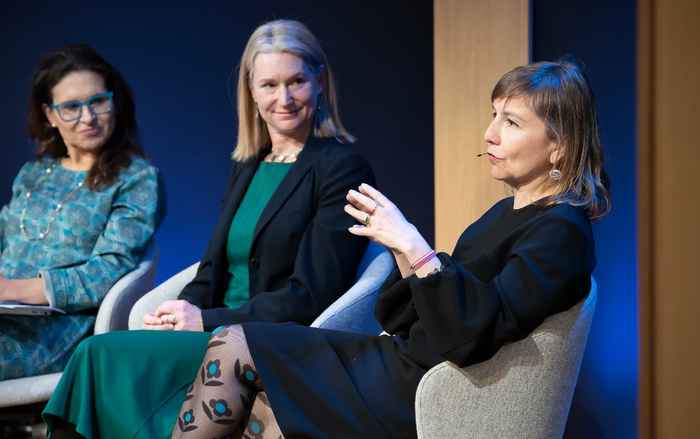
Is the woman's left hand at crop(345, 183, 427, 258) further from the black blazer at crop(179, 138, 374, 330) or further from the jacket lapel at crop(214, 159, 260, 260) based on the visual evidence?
the jacket lapel at crop(214, 159, 260, 260)

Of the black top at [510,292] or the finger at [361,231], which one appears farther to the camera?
the finger at [361,231]

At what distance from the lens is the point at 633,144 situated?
10.9 feet

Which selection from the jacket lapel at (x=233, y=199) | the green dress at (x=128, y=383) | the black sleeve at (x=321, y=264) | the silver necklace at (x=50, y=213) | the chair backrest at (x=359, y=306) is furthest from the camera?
the silver necklace at (x=50, y=213)

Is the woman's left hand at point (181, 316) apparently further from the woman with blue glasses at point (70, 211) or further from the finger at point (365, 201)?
the finger at point (365, 201)

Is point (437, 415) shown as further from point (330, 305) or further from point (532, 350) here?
point (330, 305)

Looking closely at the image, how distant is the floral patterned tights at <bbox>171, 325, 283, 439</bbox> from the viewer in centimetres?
248

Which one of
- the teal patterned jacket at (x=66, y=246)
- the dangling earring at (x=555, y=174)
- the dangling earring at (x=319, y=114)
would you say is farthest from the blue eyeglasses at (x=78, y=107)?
the dangling earring at (x=555, y=174)

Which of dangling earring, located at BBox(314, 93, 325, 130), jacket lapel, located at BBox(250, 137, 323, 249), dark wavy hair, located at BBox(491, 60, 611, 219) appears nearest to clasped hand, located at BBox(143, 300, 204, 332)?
jacket lapel, located at BBox(250, 137, 323, 249)

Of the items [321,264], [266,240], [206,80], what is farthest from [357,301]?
[206,80]

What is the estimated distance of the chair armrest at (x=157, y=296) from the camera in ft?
10.8

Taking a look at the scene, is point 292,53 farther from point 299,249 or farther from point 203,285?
point 203,285

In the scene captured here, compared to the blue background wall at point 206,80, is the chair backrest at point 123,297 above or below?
below

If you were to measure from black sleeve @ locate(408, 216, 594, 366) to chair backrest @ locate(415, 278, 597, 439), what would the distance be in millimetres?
26

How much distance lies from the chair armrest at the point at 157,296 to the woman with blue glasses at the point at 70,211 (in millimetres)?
212
